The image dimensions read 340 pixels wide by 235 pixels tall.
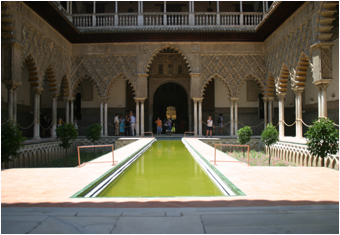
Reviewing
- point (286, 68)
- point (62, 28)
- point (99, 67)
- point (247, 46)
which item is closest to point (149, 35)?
point (99, 67)

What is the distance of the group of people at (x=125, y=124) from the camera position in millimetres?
15133

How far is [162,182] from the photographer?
4.55 m

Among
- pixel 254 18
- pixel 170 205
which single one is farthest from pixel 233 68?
pixel 170 205

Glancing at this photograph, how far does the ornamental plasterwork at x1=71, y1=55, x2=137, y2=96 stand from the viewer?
13.9 meters

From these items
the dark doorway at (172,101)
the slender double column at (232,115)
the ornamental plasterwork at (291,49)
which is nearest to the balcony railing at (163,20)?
the ornamental plasterwork at (291,49)

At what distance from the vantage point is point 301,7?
31.2 feet

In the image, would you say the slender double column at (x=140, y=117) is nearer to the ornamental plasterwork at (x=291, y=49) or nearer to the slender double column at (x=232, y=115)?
the slender double column at (x=232, y=115)

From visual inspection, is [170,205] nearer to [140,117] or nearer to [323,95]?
[323,95]

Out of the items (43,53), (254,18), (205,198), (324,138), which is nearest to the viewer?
(205,198)

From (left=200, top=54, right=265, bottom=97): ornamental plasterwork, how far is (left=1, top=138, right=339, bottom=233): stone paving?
31.3ft

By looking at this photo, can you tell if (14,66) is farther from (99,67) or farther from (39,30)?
(99,67)

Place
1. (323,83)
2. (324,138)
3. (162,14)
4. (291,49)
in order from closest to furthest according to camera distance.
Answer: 1. (324,138)
2. (323,83)
3. (291,49)
4. (162,14)

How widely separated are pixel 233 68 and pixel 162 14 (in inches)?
168

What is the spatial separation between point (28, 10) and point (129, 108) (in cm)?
812
